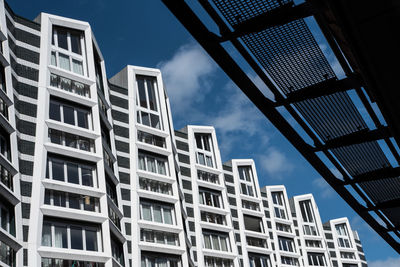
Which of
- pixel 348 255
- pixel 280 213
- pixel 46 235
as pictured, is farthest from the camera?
pixel 348 255

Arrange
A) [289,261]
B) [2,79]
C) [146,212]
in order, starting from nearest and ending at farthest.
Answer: [2,79] < [146,212] < [289,261]

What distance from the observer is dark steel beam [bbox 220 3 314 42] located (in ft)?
14.5

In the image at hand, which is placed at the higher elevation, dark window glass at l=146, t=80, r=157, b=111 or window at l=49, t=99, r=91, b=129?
dark window glass at l=146, t=80, r=157, b=111

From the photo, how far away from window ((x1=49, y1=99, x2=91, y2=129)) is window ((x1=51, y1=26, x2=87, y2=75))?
3464 mm

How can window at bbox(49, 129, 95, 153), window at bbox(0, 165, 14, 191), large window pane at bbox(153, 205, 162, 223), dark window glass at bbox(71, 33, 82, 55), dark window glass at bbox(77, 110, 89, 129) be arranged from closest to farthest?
window at bbox(0, 165, 14, 191)
window at bbox(49, 129, 95, 153)
dark window glass at bbox(77, 110, 89, 129)
dark window glass at bbox(71, 33, 82, 55)
large window pane at bbox(153, 205, 162, 223)

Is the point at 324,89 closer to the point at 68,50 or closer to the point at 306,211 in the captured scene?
the point at 68,50

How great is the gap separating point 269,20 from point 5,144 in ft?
83.8

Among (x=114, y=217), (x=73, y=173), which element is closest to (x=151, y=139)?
(x=114, y=217)

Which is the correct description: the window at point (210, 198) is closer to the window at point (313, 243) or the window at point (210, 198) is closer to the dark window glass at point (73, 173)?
the dark window glass at point (73, 173)

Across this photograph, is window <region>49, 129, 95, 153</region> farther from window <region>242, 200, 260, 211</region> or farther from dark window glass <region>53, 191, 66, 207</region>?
window <region>242, 200, 260, 211</region>

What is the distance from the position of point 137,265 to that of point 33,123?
13.0 m

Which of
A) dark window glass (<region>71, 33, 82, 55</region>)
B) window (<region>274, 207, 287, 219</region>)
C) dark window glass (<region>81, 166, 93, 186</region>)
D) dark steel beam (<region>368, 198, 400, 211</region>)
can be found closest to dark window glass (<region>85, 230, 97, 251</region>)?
dark window glass (<region>81, 166, 93, 186</region>)

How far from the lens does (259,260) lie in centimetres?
5616

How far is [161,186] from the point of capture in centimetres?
4088
